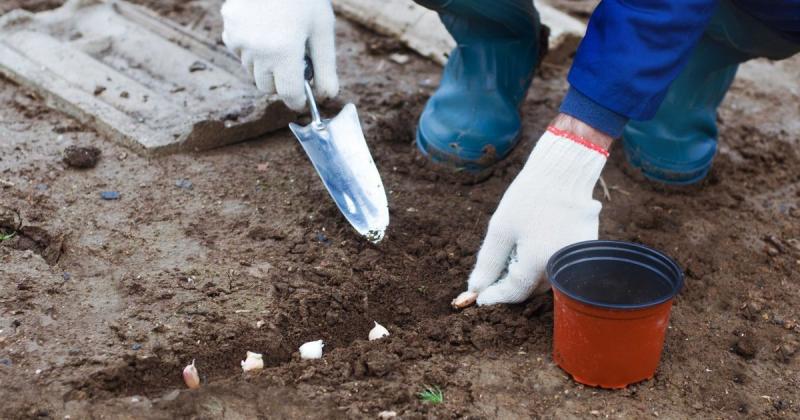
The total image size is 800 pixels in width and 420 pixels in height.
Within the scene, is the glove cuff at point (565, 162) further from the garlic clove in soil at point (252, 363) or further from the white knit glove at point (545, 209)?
the garlic clove in soil at point (252, 363)

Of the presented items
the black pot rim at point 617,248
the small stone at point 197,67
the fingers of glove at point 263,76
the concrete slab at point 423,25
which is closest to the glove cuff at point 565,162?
the black pot rim at point 617,248

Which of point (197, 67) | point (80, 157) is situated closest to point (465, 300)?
point (80, 157)

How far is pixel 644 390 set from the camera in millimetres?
1941

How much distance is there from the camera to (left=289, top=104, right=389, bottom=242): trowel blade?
2.36 metres

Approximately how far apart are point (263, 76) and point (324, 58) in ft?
0.58

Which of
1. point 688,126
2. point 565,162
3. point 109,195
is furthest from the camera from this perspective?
point 688,126

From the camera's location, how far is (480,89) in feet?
9.30

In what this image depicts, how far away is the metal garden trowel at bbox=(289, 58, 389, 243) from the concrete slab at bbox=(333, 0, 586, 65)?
1.07 metres

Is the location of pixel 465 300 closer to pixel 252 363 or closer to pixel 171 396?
pixel 252 363

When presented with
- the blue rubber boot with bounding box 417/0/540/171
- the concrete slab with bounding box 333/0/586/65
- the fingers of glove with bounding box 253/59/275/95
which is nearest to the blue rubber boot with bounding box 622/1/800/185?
the blue rubber boot with bounding box 417/0/540/171

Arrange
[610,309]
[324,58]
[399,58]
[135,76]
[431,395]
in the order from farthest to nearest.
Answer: [399,58], [135,76], [324,58], [431,395], [610,309]

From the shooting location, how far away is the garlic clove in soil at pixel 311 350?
2.02 m

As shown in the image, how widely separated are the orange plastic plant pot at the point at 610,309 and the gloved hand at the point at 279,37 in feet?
2.67

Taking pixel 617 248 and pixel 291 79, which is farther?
pixel 291 79
